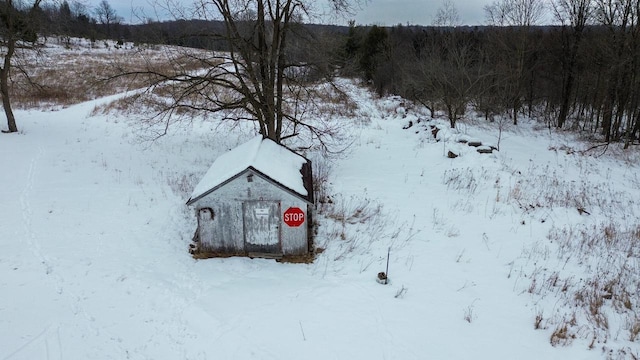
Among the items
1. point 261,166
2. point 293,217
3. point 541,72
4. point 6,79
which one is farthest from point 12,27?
point 541,72

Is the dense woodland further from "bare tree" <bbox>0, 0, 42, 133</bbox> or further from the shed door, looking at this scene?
the shed door

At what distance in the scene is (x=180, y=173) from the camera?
38.3 feet

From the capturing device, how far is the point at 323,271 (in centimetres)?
681

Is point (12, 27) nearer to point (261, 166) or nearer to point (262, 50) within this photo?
point (262, 50)

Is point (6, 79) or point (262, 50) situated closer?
point (262, 50)

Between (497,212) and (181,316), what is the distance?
24.3 ft

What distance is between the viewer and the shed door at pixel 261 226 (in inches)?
273

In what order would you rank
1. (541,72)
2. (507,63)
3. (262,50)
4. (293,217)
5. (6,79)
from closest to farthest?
(293,217) < (262,50) < (6,79) < (507,63) < (541,72)

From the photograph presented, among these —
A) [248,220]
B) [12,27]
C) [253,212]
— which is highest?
[12,27]

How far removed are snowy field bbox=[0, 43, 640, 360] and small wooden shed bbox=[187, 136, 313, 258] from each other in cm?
35

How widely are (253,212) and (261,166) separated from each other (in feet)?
2.84

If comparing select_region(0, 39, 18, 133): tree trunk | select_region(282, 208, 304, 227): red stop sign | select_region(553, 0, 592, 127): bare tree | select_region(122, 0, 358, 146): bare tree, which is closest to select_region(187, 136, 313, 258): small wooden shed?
select_region(282, 208, 304, 227): red stop sign

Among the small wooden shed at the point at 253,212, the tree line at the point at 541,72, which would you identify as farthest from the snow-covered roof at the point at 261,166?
the tree line at the point at 541,72

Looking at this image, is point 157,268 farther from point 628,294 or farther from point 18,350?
point 628,294
